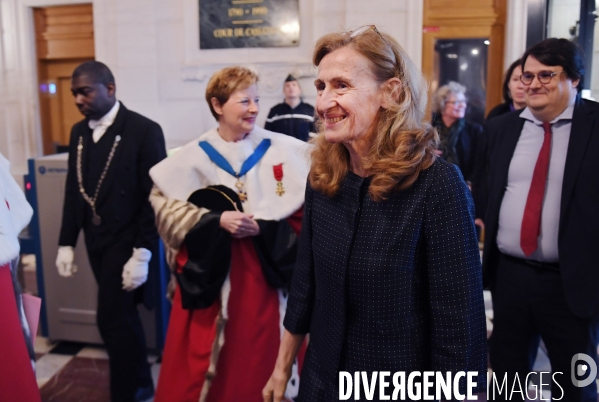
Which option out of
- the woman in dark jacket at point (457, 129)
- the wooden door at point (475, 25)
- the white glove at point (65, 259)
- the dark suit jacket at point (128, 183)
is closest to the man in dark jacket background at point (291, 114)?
the woman in dark jacket at point (457, 129)

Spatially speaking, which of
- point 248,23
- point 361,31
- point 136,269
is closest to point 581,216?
point 361,31

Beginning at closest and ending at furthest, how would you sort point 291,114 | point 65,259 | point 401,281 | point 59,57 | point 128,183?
point 401,281
point 128,183
point 65,259
point 291,114
point 59,57

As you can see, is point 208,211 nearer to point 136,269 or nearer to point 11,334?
point 136,269

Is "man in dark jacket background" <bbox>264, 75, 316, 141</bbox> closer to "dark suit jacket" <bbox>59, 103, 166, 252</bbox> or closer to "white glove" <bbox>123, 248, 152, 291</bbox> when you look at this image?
"dark suit jacket" <bbox>59, 103, 166, 252</bbox>

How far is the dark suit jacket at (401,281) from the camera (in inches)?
49.4

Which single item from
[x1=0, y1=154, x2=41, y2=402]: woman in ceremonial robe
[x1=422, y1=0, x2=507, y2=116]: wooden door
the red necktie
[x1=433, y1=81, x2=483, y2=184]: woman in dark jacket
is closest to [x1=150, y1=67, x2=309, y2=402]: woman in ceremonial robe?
[x1=0, y1=154, x2=41, y2=402]: woman in ceremonial robe

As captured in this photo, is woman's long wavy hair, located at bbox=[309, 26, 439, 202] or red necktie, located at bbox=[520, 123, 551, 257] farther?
red necktie, located at bbox=[520, 123, 551, 257]

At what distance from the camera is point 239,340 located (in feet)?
7.54

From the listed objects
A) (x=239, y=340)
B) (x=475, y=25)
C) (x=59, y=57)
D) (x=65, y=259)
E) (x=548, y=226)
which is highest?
(x=475, y=25)

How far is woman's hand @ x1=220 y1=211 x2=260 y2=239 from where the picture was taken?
2137mm

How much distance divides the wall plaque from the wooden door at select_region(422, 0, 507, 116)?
151 cm

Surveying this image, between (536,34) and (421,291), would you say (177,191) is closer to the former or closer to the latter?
(421,291)

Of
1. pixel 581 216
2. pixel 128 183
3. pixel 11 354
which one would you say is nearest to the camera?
pixel 11 354

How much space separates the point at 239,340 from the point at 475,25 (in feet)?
16.2
